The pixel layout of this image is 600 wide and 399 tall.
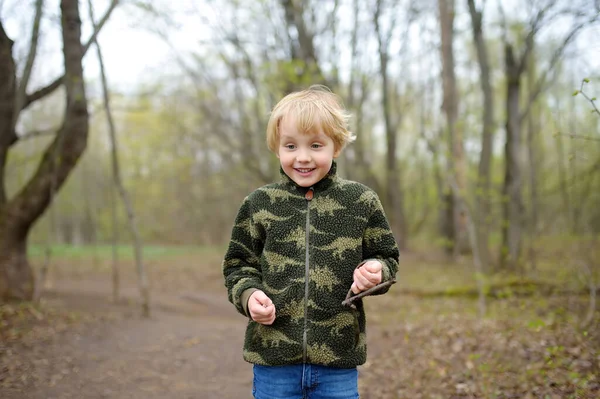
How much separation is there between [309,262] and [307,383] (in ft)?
1.72

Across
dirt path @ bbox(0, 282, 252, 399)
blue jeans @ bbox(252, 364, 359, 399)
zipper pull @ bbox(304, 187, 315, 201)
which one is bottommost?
dirt path @ bbox(0, 282, 252, 399)

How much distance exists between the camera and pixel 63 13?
23.4 feet

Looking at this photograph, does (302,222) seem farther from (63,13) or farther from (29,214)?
(29,214)

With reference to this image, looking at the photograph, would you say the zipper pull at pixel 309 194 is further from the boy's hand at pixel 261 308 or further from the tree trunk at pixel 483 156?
the tree trunk at pixel 483 156

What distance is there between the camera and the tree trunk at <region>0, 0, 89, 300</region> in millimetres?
7324

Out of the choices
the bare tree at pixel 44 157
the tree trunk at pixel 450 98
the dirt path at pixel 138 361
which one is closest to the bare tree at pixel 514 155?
the tree trunk at pixel 450 98

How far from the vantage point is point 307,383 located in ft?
7.02

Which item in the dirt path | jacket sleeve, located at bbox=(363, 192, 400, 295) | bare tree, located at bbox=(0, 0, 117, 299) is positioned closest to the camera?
jacket sleeve, located at bbox=(363, 192, 400, 295)

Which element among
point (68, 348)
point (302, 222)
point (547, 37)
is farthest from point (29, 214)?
point (547, 37)

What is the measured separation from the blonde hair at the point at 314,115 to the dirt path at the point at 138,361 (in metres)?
3.28

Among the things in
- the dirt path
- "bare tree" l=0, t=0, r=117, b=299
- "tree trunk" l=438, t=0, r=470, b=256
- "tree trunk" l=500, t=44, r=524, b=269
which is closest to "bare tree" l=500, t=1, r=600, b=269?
"tree trunk" l=500, t=44, r=524, b=269

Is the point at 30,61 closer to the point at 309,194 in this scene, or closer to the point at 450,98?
the point at 309,194

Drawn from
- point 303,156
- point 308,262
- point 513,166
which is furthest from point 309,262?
point 513,166

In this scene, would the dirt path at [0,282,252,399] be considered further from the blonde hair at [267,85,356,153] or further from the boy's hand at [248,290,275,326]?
the blonde hair at [267,85,356,153]
